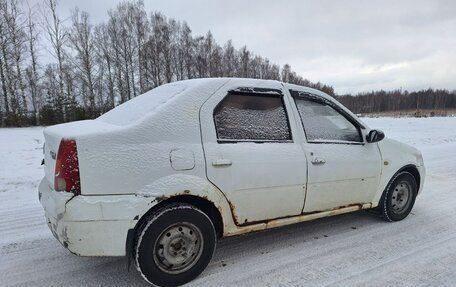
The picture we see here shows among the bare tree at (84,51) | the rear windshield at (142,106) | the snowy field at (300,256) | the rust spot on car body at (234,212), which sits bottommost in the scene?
the snowy field at (300,256)

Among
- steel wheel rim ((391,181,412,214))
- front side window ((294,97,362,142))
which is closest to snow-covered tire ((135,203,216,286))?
front side window ((294,97,362,142))

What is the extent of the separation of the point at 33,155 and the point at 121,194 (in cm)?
909

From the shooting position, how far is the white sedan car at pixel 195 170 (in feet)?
8.00

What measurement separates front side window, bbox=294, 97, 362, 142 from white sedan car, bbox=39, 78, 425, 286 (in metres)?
0.01

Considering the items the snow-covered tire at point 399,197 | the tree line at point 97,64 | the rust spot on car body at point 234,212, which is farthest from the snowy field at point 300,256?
the tree line at point 97,64

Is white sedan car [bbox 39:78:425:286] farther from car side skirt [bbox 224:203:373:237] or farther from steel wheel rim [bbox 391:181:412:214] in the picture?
steel wheel rim [bbox 391:181:412:214]

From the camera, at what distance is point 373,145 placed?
392 centimetres

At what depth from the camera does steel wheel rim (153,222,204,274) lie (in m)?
2.65

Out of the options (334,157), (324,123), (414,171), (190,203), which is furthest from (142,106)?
(414,171)

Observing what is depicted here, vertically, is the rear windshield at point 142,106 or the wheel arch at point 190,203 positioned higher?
the rear windshield at point 142,106

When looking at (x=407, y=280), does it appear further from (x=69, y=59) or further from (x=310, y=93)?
(x=69, y=59)

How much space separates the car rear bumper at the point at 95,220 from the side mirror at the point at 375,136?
8.72 feet

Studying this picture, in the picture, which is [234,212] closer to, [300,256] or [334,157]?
[300,256]

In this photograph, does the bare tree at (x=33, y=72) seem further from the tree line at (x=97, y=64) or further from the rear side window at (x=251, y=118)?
the rear side window at (x=251, y=118)
